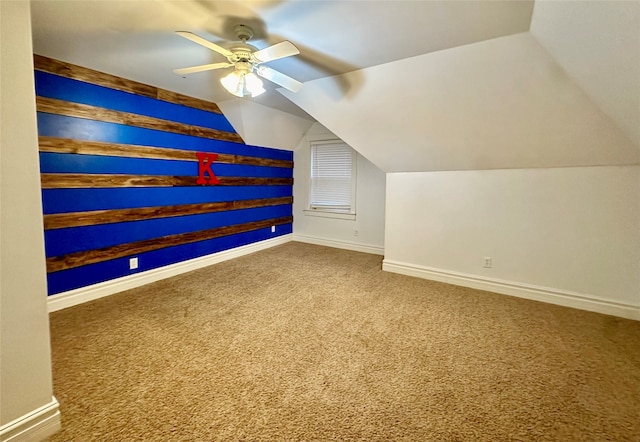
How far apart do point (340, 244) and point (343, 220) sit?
460mm

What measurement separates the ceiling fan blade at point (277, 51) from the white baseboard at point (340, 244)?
3664mm

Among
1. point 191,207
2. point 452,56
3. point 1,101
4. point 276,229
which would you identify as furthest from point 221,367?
point 276,229

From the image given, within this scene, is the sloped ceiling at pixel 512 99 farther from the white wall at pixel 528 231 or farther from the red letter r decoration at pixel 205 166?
the red letter r decoration at pixel 205 166

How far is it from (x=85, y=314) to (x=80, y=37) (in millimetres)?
2386

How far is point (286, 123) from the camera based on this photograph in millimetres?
4961

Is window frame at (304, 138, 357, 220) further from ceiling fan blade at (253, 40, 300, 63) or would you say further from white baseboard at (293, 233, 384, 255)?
ceiling fan blade at (253, 40, 300, 63)

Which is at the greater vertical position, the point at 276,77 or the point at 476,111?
the point at 276,77

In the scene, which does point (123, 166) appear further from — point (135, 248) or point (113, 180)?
point (135, 248)

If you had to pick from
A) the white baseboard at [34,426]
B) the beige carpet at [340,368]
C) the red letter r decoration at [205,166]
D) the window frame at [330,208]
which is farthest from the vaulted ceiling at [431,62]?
the white baseboard at [34,426]

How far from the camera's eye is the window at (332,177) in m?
5.28

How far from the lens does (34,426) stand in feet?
4.58

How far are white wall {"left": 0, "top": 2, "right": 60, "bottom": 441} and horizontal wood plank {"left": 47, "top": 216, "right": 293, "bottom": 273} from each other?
1.75 m

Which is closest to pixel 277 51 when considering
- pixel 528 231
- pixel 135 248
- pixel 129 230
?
pixel 129 230

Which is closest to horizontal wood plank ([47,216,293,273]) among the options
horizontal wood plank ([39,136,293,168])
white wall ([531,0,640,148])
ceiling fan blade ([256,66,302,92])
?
horizontal wood plank ([39,136,293,168])
